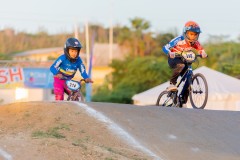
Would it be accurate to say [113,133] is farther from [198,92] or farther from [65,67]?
[198,92]

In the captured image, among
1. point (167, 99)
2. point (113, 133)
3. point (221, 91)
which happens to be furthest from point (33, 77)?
point (113, 133)

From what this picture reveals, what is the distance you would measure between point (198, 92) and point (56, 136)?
469 cm

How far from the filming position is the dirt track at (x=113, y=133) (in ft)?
26.3

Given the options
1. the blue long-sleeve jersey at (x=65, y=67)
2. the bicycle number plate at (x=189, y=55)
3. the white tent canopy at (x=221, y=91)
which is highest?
the bicycle number plate at (x=189, y=55)

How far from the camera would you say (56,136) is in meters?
8.59

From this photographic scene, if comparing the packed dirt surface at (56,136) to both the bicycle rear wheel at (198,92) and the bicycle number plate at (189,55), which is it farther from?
the bicycle rear wheel at (198,92)

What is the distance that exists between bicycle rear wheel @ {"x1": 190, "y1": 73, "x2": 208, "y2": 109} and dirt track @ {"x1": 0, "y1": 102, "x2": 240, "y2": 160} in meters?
1.35

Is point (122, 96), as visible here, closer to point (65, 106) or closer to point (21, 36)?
point (21, 36)

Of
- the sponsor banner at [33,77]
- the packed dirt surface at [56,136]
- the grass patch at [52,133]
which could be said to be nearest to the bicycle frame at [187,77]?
the packed dirt surface at [56,136]

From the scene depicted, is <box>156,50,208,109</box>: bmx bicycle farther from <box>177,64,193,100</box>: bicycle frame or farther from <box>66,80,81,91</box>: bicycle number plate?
<box>66,80,81,91</box>: bicycle number plate

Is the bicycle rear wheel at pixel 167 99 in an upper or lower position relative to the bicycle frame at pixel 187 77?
lower

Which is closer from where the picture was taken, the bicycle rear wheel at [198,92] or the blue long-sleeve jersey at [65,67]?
the blue long-sleeve jersey at [65,67]

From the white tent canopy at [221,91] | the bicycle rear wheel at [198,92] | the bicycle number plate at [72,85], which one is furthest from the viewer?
the white tent canopy at [221,91]

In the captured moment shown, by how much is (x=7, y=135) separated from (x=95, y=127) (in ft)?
3.93
